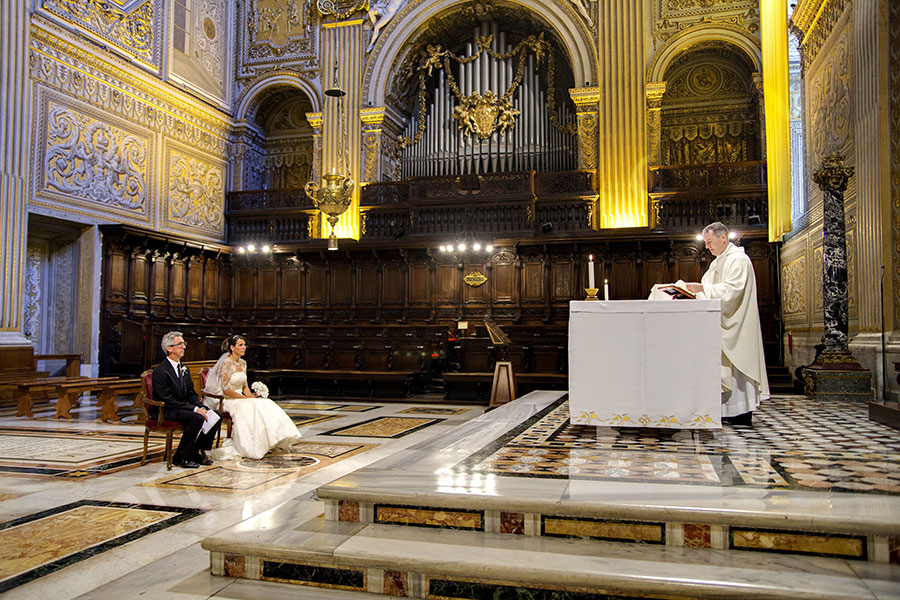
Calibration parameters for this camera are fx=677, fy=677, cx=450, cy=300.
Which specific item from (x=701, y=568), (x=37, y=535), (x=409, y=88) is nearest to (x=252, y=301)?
(x=409, y=88)

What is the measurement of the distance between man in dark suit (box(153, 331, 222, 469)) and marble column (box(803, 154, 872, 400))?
6.73 m

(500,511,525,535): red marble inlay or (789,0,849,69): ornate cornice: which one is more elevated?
(789,0,849,69): ornate cornice

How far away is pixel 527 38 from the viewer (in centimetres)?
1598

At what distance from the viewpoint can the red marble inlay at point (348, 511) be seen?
3.27 m

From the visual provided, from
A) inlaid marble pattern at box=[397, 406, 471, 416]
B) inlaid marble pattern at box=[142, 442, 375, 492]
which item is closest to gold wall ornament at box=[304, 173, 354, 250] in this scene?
inlaid marble pattern at box=[397, 406, 471, 416]

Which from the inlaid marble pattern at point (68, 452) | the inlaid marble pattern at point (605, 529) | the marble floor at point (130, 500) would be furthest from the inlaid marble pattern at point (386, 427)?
the inlaid marble pattern at point (605, 529)

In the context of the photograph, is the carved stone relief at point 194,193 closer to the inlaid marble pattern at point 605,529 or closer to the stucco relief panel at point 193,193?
the stucco relief panel at point 193,193

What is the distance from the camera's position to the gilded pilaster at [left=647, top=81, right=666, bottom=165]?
46.4 ft

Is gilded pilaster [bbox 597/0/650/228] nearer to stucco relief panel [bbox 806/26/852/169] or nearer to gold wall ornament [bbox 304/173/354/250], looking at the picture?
stucco relief panel [bbox 806/26/852/169]

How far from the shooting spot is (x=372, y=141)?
51.6 ft

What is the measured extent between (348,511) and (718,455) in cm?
218

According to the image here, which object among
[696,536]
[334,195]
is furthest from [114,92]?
[696,536]

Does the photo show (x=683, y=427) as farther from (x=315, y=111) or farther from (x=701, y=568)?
(x=315, y=111)

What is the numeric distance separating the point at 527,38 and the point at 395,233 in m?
5.72
